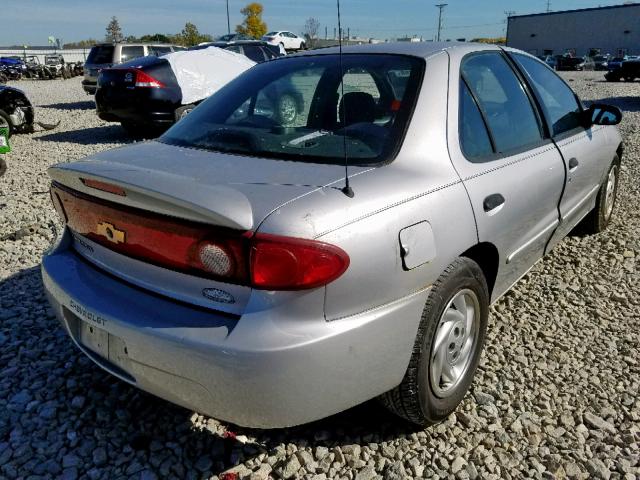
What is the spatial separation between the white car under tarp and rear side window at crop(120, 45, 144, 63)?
6.69m

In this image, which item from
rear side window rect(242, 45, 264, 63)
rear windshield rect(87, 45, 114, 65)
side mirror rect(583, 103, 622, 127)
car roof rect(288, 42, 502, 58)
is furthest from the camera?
rear windshield rect(87, 45, 114, 65)

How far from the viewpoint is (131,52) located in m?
16.1

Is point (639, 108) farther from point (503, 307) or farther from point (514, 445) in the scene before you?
point (514, 445)

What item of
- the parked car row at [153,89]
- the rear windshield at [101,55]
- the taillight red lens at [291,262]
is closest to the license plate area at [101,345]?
the taillight red lens at [291,262]

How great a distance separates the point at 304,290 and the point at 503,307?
7.11 ft

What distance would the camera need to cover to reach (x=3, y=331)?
3.13 m

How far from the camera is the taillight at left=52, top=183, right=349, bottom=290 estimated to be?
1622 millimetres

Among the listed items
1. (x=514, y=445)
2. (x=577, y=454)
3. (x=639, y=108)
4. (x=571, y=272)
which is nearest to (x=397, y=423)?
(x=514, y=445)

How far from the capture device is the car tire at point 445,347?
2023mm

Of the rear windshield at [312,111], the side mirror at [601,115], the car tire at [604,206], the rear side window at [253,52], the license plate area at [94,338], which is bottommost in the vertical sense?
the car tire at [604,206]

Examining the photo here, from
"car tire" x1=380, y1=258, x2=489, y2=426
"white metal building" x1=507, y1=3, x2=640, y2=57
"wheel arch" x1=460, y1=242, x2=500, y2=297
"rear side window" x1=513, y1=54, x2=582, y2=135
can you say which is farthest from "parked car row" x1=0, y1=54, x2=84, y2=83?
"white metal building" x1=507, y1=3, x2=640, y2=57

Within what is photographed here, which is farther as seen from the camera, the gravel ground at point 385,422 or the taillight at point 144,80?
the taillight at point 144,80

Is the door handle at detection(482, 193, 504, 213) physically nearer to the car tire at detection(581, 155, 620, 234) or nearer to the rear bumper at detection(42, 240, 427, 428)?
the rear bumper at detection(42, 240, 427, 428)

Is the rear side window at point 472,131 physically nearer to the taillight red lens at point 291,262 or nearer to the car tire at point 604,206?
the taillight red lens at point 291,262
